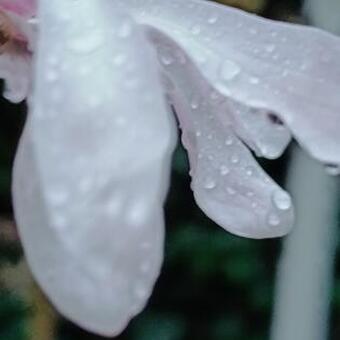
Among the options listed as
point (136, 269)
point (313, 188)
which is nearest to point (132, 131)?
point (136, 269)

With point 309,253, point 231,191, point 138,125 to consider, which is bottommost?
point 309,253

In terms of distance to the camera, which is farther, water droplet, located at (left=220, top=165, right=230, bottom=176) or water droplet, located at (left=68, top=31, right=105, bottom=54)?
water droplet, located at (left=220, top=165, right=230, bottom=176)

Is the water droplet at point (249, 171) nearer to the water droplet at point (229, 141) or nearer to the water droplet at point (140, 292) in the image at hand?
the water droplet at point (229, 141)

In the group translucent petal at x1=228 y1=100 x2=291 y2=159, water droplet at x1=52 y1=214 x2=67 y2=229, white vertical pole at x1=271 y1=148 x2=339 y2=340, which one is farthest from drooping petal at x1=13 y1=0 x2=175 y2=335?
white vertical pole at x1=271 y1=148 x2=339 y2=340

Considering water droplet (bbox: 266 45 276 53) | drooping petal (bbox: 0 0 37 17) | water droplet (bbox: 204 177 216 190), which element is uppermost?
water droplet (bbox: 266 45 276 53)

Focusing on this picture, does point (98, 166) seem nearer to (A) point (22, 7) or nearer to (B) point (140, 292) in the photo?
(B) point (140, 292)

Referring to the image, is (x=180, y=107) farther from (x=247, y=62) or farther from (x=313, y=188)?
(x=313, y=188)

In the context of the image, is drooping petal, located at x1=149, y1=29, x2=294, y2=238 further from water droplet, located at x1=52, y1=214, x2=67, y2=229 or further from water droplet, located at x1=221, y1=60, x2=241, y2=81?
water droplet, located at x1=52, y1=214, x2=67, y2=229

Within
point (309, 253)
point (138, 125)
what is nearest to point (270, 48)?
point (138, 125)
